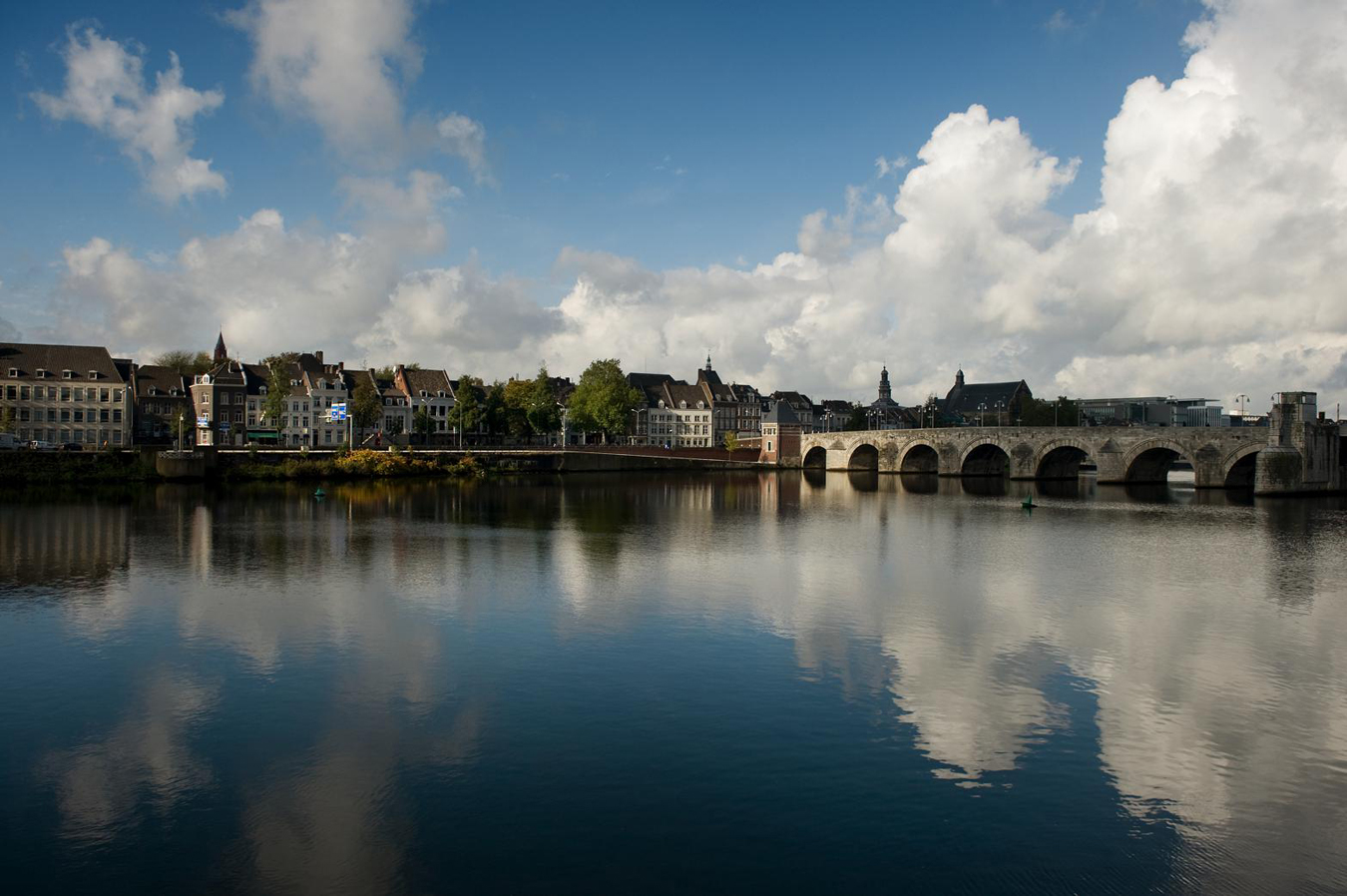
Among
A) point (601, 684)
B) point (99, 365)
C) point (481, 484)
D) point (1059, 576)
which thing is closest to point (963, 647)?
point (601, 684)

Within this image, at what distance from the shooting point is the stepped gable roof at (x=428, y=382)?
4963 inches

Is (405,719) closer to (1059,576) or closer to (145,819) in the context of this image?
(145,819)

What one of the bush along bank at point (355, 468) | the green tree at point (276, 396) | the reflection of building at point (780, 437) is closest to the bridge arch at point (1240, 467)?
the reflection of building at point (780, 437)

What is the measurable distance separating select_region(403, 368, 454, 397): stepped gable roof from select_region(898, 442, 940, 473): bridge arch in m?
61.8

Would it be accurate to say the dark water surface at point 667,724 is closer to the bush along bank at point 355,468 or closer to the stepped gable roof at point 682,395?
the bush along bank at point 355,468

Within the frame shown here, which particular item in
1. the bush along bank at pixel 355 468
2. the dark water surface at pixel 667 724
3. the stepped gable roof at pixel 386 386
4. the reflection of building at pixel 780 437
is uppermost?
the stepped gable roof at pixel 386 386

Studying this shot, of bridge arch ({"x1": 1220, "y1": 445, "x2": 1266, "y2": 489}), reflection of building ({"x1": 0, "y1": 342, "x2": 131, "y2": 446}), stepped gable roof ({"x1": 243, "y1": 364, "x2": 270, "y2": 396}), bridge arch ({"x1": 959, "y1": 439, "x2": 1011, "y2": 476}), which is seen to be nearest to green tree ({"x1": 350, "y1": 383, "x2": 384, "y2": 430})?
stepped gable roof ({"x1": 243, "y1": 364, "x2": 270, "y2": 396})

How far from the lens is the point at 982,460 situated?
348 feet

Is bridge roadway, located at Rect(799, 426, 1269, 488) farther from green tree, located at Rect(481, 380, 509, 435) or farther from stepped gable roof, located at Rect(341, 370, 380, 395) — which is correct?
stepped gable roof, located at Rect(341, 370, 380, 395)

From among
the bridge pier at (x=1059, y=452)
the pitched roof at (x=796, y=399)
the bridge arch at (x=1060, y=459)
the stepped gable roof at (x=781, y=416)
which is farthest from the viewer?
the pitched roof at (x=796, y=399)

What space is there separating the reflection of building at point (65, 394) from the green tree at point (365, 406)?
23829mm

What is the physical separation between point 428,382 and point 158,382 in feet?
108

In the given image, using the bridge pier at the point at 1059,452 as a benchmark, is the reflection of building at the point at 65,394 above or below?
above

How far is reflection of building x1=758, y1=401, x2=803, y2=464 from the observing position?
128m
